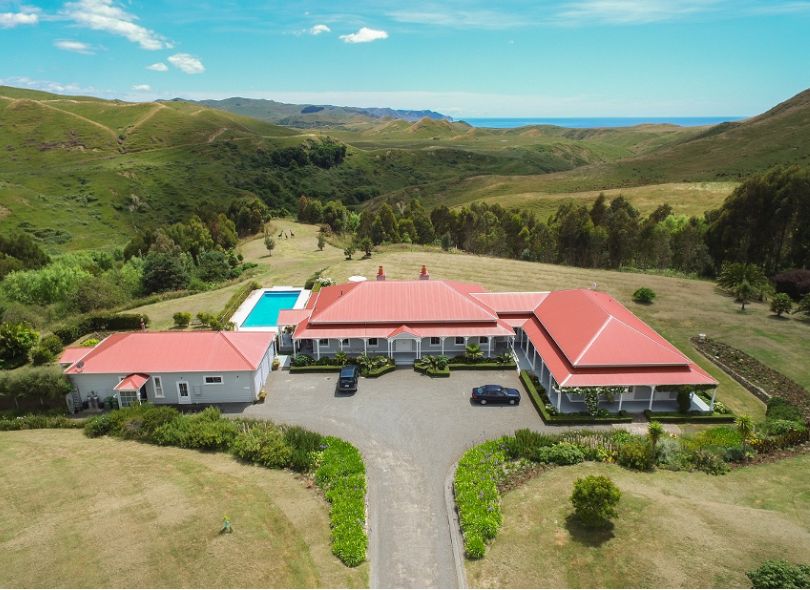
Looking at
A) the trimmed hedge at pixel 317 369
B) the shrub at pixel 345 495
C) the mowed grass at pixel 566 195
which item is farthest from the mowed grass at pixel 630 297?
the mowed grass at pixel 566 195

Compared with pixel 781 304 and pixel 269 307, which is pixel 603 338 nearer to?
pixel 781 304

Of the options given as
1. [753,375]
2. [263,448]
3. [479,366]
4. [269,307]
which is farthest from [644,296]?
[263,448]

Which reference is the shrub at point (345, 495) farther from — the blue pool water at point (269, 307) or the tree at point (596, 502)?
the blue pool water at point (269, 307)

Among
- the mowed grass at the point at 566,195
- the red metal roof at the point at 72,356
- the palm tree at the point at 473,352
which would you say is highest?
the mowed grass at the point at 566,195

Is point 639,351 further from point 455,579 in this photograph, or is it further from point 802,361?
point 455,579

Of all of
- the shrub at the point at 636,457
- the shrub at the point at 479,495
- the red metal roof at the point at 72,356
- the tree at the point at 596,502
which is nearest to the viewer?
the tree at the point at 596,502
